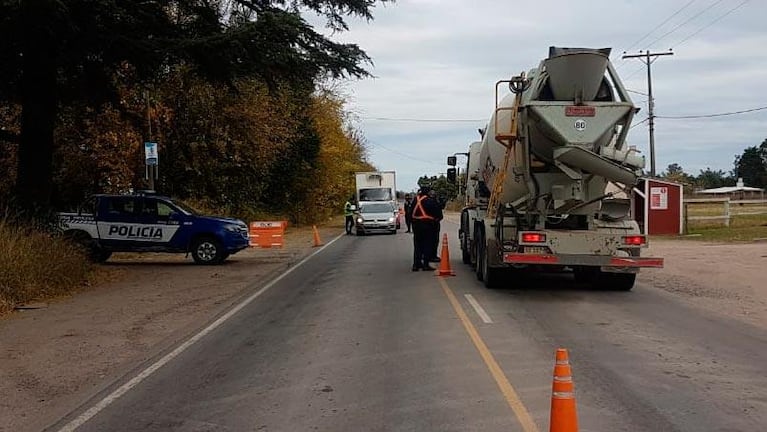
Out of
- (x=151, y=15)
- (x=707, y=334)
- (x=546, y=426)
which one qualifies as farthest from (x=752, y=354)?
(x=151, y=15)

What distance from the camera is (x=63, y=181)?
29094mm

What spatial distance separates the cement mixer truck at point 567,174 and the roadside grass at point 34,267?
26.3ft

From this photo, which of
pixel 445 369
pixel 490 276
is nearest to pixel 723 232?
pixel 490 276

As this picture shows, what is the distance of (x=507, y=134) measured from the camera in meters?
14.7

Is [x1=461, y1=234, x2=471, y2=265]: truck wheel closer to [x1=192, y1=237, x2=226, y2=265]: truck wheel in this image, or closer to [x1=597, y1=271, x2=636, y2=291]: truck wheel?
[x1=597, y1=271, x2=636, y2=291]: truck wheel

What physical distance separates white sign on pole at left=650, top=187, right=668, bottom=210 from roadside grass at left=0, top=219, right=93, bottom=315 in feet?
77.5

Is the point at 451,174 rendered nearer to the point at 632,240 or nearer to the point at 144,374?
the point at 632,240

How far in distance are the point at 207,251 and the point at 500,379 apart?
50.0ft

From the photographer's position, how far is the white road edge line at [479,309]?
38.4 feet

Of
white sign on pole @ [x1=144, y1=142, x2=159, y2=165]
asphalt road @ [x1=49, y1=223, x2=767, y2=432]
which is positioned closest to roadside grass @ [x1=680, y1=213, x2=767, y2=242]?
asphalt road @ [x1=49, y1=223, x2=767, y2=432]

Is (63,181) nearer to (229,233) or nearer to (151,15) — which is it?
(229,233)

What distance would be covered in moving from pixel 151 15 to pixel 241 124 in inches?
679

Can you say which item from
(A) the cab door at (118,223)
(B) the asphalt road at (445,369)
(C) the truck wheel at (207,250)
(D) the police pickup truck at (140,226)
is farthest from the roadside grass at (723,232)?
(A) the cab door at (118,223)

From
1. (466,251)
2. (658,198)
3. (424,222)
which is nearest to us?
(424,222)
